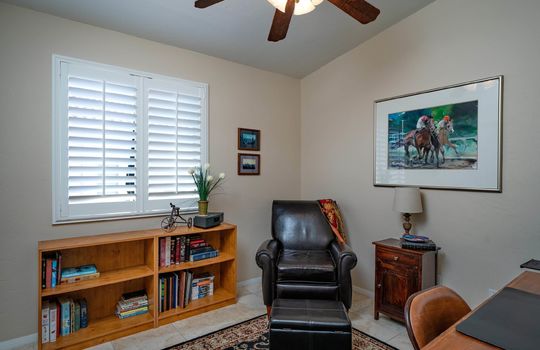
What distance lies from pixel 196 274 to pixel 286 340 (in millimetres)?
1502

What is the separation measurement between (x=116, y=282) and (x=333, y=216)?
218 centimetres

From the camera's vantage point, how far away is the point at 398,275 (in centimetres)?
254

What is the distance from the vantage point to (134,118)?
273cm

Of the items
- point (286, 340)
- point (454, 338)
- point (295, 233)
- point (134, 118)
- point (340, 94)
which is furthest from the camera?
point (340, 94)

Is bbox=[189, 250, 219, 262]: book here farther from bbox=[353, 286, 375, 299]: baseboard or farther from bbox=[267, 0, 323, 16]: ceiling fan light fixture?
bbox=[267, 0, 323, 16]: ceiling fan light fixture

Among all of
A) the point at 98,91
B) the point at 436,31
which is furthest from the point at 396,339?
the point at 98,91

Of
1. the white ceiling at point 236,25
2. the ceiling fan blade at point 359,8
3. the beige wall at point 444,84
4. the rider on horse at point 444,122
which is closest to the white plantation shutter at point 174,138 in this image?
the white ceiling at point 236,25

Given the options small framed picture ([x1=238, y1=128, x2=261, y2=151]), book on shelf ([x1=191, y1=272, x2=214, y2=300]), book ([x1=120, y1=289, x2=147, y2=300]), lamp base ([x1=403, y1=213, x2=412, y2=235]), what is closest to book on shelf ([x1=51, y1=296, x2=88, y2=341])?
book ([x1=120, y1=289, x2=147, y2=300])

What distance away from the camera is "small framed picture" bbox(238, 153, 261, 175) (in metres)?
3.45

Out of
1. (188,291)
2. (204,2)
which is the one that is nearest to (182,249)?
(188,291)

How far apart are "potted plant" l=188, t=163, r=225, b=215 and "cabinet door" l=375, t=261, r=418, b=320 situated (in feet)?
5.72

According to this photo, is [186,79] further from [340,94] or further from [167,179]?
[340,94]

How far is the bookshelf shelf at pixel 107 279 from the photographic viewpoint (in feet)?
7.03

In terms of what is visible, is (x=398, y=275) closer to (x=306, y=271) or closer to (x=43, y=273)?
(x=306, y=271)
